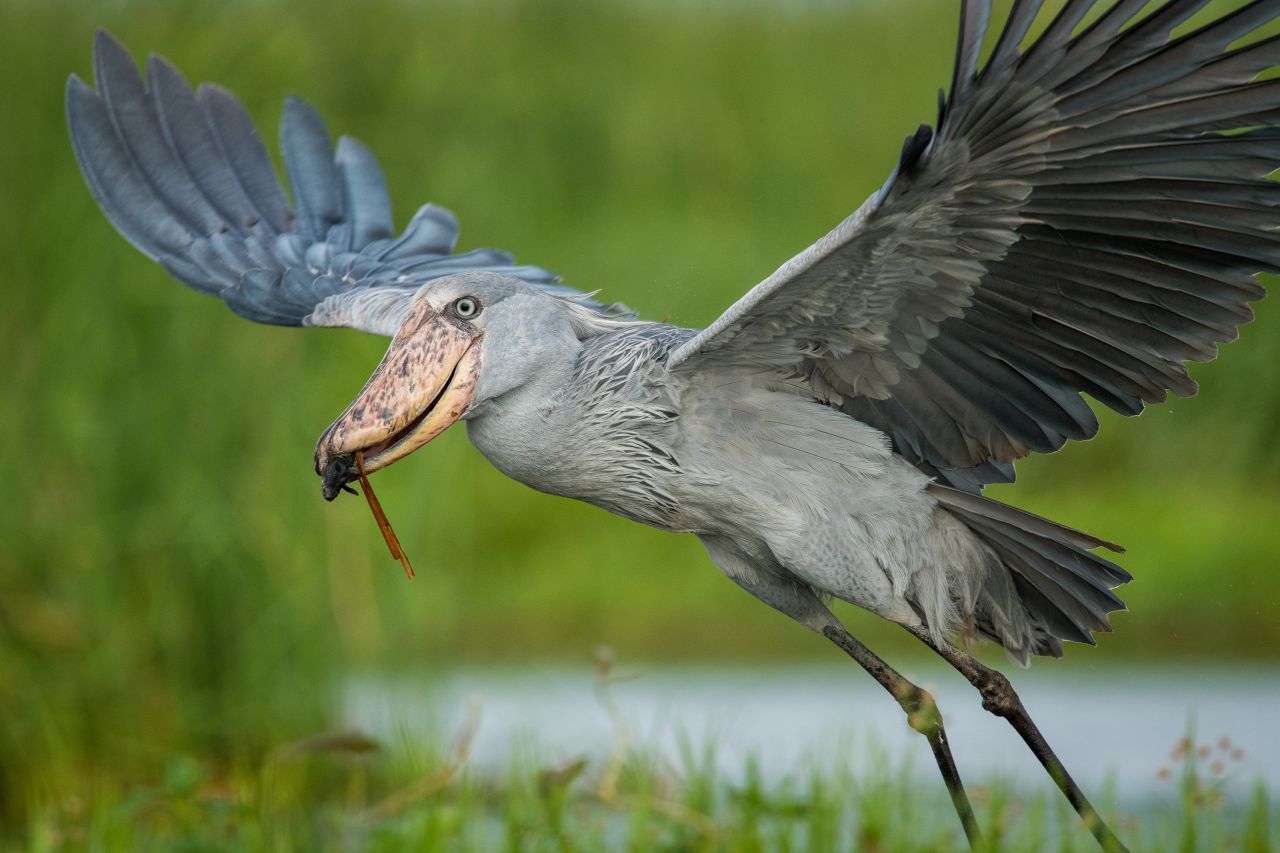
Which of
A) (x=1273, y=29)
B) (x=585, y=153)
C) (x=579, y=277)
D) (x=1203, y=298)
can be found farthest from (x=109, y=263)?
(x=1273, y=29)

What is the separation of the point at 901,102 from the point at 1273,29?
2.77 m

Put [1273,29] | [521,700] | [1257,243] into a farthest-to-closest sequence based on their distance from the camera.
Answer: [1273,29] < [521,700] < [1257,243]

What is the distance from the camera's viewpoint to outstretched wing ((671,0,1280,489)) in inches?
122

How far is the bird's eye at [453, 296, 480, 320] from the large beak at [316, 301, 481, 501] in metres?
0.03

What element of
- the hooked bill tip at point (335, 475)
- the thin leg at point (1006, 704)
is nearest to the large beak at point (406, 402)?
the hooked bill tip at point (335, 475)

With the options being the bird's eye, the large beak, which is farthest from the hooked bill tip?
the bird's eye

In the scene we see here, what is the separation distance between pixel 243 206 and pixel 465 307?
145 cm

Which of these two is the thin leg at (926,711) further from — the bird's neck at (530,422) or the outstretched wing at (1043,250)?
the bird's neck at (530,422)

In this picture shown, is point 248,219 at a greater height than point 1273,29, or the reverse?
point 1273,29

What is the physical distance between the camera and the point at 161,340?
19.1 ft

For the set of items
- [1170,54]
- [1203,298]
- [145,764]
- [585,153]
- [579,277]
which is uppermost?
[585,153]

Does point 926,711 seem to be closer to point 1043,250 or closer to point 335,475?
point 1043,250

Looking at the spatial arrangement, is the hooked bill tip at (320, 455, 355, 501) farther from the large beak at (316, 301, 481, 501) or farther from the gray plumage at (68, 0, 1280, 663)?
the gray plumage at (68, 0, 1280, 663)

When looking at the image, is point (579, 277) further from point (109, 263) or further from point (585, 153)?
point (109, 263)
